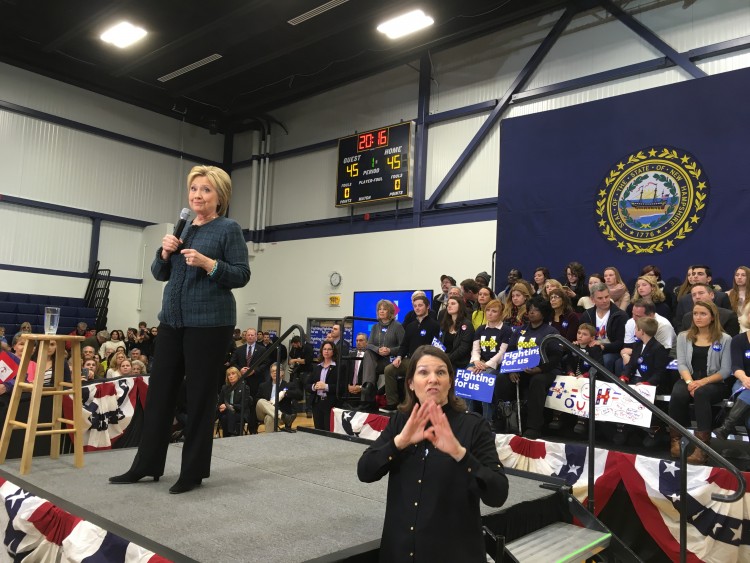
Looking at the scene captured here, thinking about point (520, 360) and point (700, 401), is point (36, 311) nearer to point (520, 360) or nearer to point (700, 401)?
point (520, 360)

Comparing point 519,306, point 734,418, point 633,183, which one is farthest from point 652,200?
point 734,418

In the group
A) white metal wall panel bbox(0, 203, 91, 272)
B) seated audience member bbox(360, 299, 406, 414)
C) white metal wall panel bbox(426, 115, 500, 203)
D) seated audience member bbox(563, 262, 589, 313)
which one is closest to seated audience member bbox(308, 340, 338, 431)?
seated audience member bbox(360, 299, 406, 414)

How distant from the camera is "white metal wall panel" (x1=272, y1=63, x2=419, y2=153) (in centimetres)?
1328

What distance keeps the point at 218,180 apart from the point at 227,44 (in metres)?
9.80

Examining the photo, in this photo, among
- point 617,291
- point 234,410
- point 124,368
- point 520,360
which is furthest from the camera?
point 124,368

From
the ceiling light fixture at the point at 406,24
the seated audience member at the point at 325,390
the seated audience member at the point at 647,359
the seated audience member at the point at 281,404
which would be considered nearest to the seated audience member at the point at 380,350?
the seated audience member at the point at 325,390

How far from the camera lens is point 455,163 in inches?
477

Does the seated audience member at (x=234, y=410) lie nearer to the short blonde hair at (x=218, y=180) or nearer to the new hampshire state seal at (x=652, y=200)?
the short blonde hair at (x=218, y=180)

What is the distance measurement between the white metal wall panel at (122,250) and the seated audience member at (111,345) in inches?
96.0

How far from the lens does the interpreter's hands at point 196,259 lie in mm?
2859

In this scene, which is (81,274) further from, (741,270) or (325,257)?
(741,270)

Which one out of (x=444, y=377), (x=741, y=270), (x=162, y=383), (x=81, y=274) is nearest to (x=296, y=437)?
(x=162, y=383)

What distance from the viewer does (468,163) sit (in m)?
12.0

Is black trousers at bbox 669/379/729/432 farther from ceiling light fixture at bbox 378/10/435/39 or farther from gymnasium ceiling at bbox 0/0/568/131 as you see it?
ceiling light fixture at bbox 378/10/435/39
